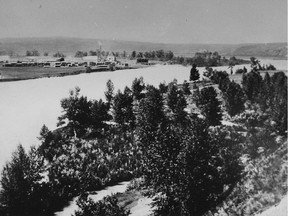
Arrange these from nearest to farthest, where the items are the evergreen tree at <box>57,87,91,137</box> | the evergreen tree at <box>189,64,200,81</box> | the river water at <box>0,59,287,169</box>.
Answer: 1. the river water at <box>0,59,287,169</box>
2. the evergreen tree at <box>57,87,91,137</box>
3. the evergreen tree at <box>189,64,200,81</box>

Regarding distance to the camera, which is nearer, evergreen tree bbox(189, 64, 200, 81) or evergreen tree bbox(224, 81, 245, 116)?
evergreen tree bbox(224, 81, 245, 116)

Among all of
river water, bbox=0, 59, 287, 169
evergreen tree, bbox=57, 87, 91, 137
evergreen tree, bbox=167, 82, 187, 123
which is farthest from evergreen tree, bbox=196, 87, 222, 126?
river water, bbox=0, 59, 287, 169

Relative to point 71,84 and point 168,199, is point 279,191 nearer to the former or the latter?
point 168,199

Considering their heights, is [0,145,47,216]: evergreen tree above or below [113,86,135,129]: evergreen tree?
below

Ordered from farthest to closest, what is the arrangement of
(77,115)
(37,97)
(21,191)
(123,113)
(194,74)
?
1. (194,74)
2. (37,97)
3. (123,113)
4. (77,115)
5. (21,191)

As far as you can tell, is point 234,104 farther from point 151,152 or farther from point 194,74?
point 194,74

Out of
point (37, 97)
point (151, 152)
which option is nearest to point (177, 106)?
point (151, 152)

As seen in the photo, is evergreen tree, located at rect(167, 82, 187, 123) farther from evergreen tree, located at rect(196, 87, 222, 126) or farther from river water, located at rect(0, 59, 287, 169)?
river water, located at rect(0, 59, 287, 169)

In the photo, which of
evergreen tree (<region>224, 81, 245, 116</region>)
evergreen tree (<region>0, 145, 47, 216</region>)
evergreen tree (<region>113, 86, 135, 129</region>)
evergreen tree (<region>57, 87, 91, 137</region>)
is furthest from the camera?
evergreen tree (<region>224, 81, 245, 116</region>)

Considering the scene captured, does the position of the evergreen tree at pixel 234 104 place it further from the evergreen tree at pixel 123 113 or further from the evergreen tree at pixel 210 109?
the evergreen tree at pixel 123 113
